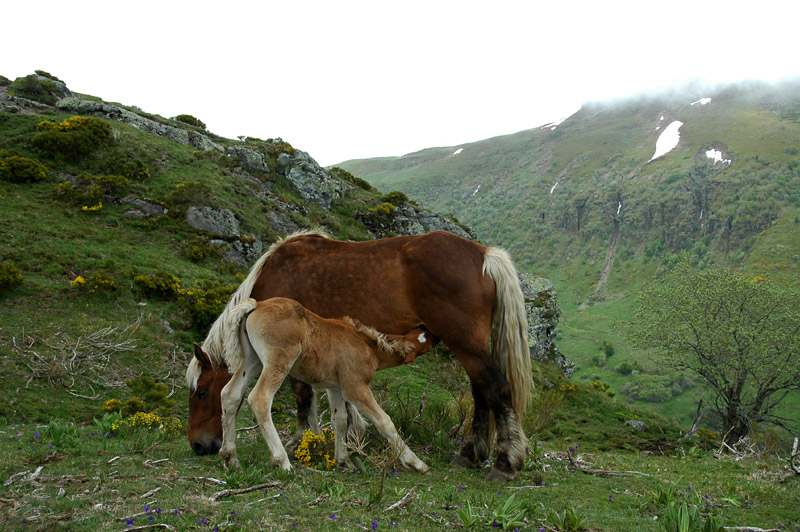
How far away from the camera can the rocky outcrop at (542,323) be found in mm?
25750

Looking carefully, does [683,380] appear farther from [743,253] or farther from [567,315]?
[743,253]

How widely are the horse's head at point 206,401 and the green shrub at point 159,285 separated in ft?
40.3

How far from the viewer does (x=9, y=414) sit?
1029cm

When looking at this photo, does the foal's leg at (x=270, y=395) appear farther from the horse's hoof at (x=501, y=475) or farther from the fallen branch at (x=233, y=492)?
the horse's hoof at (x=501, y=475)

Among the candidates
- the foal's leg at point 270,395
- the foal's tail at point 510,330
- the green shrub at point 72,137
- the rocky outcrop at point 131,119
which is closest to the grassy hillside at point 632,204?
the rocky outcrop at point 131,119

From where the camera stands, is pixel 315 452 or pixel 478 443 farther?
pixel 478 443

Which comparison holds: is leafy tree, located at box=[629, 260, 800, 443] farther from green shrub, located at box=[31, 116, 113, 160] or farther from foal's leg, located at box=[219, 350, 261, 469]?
green shrub, located at box=[31, 116, 113, 160]

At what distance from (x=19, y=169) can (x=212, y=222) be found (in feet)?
30.7

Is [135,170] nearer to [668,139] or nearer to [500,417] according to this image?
[500,417]

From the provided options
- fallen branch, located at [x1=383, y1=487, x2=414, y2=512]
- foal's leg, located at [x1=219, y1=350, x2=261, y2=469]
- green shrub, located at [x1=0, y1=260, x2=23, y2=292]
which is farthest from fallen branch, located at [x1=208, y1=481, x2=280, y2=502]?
green shrub, located at [x1=0, y1=260, x2=23, y2=292]

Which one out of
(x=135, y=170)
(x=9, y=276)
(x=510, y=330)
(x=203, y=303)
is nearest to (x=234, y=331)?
(x=510, y=330)

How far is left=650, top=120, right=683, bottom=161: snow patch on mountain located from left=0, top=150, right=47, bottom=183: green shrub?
511 ft

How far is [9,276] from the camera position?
1457 cm

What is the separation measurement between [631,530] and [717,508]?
1.92 m
